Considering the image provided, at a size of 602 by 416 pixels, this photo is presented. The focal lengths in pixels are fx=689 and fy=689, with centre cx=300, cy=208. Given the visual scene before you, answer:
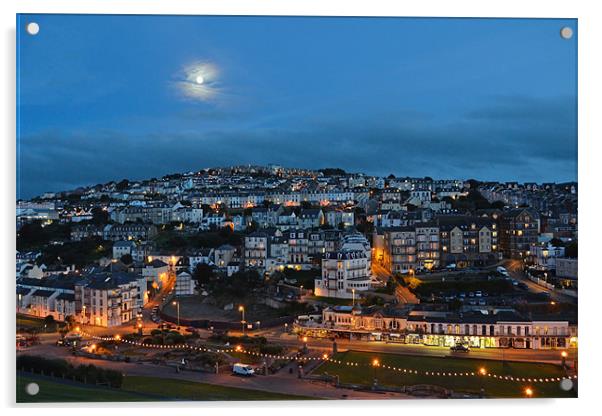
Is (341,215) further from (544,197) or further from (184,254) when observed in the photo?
(544,197)

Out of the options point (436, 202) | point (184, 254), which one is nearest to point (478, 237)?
point (436, 202)

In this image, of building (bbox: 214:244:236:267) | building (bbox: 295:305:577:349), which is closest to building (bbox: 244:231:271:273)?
building (bbox: 214:244:236:267)

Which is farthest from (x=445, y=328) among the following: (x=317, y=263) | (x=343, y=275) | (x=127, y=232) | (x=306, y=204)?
(x=306, y=204)

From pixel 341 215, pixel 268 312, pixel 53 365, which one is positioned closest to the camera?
pixel 53 365

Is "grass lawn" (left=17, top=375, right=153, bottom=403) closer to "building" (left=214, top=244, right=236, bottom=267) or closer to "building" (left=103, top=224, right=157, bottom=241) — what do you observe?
"building" (left=214, top=244, right=236, bottom=267)

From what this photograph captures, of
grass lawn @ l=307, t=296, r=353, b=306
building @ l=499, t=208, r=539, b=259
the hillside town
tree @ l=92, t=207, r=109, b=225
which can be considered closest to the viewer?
the hillside town

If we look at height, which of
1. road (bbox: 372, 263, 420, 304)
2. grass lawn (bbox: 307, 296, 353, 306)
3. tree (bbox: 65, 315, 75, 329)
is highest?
road (bbox: 372, 263, 420, 304)

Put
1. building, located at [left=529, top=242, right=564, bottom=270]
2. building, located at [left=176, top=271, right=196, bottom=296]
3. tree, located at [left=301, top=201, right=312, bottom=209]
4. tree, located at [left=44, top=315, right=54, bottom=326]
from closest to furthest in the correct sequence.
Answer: tree, located at [left=44, top=315, right=54, bottom=326] → building, located at [left=529, top=242, right=564, bottom=270] → building, located at [left=176, top=271, right=196, bottom=296] → tree, located at [left=301, top=201, right=312, bottom=209]
